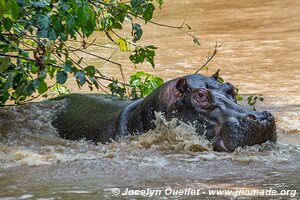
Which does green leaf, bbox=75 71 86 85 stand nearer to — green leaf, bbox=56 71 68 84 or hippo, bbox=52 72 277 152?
green leaf, bbox=56 71 68 84

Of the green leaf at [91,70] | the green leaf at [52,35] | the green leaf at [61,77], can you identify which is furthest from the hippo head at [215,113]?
the green leaf at [52,35]

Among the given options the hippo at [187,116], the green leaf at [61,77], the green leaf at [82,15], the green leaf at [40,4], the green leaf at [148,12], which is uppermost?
the green leaf at [40,4]

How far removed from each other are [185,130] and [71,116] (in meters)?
1.64

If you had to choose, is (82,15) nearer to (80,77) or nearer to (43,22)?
(43,22)

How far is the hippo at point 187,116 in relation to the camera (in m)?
5.18

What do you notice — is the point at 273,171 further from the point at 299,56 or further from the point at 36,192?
the point at 299,56

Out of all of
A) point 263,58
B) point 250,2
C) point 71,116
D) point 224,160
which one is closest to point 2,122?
point 71,116

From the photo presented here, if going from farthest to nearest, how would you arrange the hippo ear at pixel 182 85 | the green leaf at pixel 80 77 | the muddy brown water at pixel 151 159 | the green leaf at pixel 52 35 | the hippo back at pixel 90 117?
the hippo back at pixel 90 117 < the hippo ear at pixel 182 85 < the green leaf at pixel 80 77 < the green leaf at pixel 52 35 < the muddy brown water at pixel 151 159

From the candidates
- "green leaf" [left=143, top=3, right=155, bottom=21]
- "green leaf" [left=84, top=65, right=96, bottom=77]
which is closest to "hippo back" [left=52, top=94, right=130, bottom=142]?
"green leaf" [left=84, top=65, right=96, bottom=77]

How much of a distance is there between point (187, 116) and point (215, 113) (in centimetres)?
28

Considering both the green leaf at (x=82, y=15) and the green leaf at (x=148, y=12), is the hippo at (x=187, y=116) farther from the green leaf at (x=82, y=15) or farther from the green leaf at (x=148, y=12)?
the green leaf at (x=82, y=15)

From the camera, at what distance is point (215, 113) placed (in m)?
5.39

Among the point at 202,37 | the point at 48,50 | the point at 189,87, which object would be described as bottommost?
the point at 202,37

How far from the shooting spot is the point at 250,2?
67.9 feet
